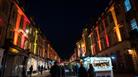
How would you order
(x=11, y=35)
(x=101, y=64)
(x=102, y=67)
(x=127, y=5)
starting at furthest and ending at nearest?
1. (x=127, y=5)
2. (x=11, y=35)
3. (x=101, y=64)
4. (x=102, y=67)

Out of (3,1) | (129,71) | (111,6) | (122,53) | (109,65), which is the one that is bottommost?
(129,71)

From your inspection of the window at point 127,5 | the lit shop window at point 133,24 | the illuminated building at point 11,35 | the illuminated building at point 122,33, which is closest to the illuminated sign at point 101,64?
the illuminated building at point 122,33

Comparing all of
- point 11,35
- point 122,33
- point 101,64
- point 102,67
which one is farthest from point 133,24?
point 11,35

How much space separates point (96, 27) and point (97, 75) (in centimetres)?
2948

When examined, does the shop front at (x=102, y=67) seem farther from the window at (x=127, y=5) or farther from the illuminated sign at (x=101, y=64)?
the window at (x=127, y=5)

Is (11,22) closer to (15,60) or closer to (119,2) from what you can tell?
(15,60)

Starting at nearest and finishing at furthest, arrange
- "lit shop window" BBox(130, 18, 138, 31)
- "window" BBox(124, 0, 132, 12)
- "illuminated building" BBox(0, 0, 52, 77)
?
"illuminated building" BBox(0, 0, 52, 77) → "lit shop window" BBox(130, 18, 138, 31) → "window" BBox(124, 0, 132, 12)

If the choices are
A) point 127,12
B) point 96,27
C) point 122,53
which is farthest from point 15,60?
point 96,27

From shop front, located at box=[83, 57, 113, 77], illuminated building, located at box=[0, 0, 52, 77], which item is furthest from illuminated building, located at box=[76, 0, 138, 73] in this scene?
illuminated building, located at box=[0, 0, 52, 77]

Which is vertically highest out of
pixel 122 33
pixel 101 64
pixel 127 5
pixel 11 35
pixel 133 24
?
pixel 127 5

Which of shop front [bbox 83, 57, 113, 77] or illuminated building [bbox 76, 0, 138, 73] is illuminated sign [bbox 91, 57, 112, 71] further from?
illuminated building [bbox 76, 0, 138, 73]

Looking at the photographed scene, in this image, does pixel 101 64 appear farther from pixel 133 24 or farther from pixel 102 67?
pixel 133 24

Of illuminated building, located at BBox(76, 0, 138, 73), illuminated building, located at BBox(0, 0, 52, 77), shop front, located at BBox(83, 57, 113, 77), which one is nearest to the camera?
shop front, located at BBox(83, 57, 113, 77)

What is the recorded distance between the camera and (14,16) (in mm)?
24391
